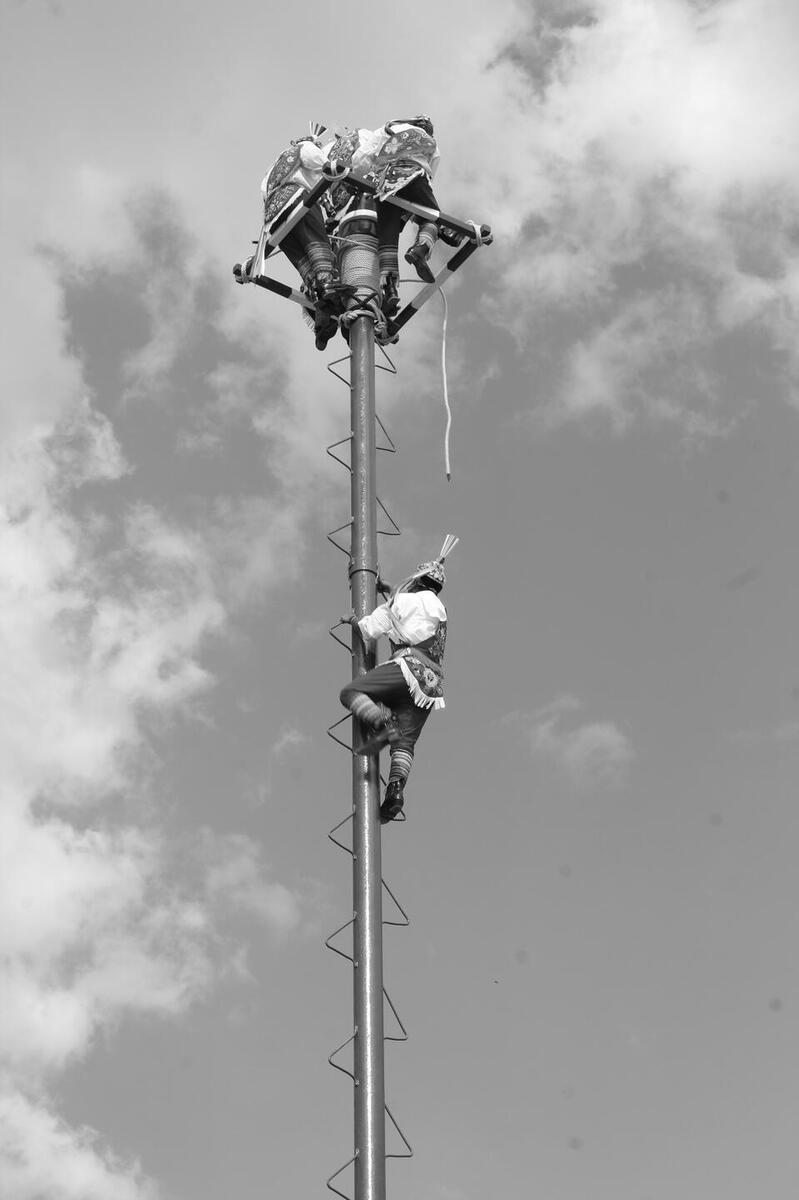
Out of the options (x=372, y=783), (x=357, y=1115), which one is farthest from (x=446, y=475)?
(x=357, y=1115)

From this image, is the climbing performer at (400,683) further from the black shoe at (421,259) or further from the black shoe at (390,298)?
the black shoe at (421,259)

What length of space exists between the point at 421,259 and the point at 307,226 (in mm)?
1079

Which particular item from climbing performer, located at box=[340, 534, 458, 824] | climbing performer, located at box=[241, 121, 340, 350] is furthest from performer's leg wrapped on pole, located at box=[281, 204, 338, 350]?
climbing performer, located at box=[340, 534, 458, 824]

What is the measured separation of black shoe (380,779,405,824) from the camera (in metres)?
13.2

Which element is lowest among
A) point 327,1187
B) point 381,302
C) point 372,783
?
point 327,1187

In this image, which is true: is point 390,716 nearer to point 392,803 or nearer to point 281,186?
point 392,803

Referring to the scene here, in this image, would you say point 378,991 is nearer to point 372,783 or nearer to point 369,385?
point 372,783

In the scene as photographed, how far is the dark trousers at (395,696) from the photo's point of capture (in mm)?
13408

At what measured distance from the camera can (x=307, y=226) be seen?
15828mm

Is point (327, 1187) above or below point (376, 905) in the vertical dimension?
below

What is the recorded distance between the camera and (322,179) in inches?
601

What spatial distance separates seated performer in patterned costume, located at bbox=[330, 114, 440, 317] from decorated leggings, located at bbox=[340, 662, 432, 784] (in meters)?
3.79

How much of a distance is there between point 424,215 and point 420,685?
4744 millimetres

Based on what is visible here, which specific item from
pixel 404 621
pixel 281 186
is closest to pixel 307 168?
pixel 281 186
